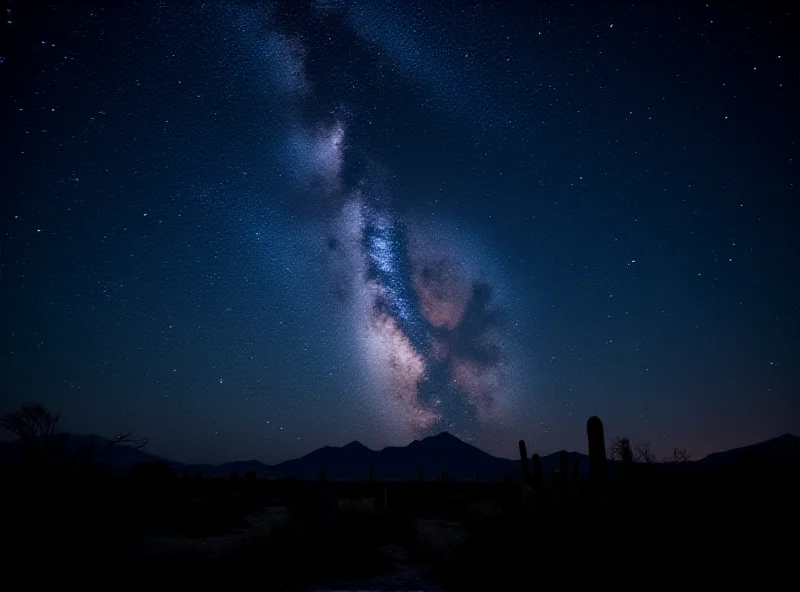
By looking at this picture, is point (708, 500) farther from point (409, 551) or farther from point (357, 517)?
point (357, 517)

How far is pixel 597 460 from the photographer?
9.00 metres

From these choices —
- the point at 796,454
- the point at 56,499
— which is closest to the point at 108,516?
the point at 56,499

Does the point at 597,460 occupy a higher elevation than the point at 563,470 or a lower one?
lower

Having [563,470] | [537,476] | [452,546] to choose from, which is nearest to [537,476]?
[537,476]

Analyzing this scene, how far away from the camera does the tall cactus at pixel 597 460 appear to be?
8.03m

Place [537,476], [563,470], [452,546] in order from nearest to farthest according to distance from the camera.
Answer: [452,546], [563,470], [537,476]

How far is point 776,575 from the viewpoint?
8.10 m

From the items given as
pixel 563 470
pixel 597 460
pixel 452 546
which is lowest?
pixel 452 546

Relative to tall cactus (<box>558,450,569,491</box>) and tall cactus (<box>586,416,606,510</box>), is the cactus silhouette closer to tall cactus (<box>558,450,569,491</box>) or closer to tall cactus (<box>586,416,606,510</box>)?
tall cactus (<box>558,450,569,491</box>)

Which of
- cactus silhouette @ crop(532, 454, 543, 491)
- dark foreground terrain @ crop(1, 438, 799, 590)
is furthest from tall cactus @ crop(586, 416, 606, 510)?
cactus silhouette @ crop(532, 454, 543, 491)

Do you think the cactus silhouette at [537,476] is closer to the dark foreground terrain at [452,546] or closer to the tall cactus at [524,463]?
the tall cactus at [524,463]

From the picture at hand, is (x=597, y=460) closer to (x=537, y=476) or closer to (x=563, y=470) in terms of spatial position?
(x=563, y=470)

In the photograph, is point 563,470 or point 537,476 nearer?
point 563,470

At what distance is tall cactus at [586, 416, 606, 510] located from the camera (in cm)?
803
